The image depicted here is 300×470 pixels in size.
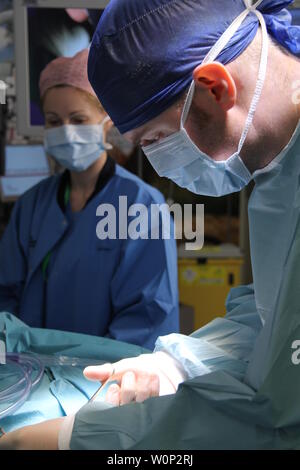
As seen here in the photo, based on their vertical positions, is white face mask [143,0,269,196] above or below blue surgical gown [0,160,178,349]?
above

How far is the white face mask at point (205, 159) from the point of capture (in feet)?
2.89

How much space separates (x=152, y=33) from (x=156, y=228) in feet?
2.92

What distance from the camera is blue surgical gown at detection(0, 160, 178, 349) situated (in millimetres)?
1697

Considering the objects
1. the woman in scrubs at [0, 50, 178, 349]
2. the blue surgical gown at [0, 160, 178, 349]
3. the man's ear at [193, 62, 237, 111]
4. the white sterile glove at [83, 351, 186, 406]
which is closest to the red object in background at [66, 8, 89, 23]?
the woman in scrubs at [0, 50, 178, 349]

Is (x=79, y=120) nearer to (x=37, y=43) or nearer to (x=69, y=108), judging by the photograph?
(x=69, y=108)

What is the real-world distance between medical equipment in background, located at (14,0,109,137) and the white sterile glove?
115 cm

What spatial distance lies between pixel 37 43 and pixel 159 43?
117 cm

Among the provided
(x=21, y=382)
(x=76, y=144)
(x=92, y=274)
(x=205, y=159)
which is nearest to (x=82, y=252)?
(x=92, y=274)

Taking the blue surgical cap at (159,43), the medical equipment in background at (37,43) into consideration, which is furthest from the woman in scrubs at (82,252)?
the blue surgical cap at (159,43)

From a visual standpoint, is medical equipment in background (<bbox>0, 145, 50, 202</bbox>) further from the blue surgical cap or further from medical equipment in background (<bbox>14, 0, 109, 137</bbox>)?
the blue surgical cap

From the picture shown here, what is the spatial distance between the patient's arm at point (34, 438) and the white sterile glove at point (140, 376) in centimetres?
15

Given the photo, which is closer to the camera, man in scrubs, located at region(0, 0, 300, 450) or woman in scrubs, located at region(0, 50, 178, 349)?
man in scrubs, located at region(0, 0, 300, 450)

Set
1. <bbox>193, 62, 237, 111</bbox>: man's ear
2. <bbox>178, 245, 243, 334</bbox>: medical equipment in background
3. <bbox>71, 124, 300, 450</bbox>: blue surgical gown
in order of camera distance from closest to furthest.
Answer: <bbox>71, 124, 300, 450</bbox>: blue surgical gown → <bbox>193, 62, 237, 111</bbox>: man's ear → <bbox>178, 245, 243, 334</bbox>: medical equipment in background

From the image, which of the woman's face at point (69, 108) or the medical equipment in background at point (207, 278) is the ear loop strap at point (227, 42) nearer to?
the woman's face at point (69, 108)
